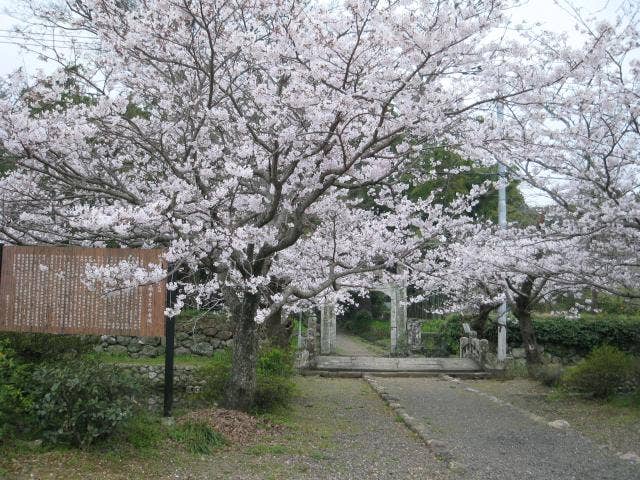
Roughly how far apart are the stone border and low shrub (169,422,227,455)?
7.82 ft

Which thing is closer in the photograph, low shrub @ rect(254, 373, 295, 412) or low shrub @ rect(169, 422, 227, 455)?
low shrub @ rect(169, 422, 227, 455)

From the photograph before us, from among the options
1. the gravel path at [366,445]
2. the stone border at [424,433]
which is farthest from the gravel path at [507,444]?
the gravel path at [366,445]

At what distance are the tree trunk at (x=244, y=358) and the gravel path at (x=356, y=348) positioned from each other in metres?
11.7

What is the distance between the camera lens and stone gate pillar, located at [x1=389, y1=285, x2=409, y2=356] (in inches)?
733

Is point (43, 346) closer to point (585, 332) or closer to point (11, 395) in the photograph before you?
point (11, 395)

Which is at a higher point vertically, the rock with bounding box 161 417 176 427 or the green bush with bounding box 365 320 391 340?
the rock with bounding box 161 417 176 427

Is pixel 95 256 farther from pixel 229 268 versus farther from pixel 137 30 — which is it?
pixel 137 30

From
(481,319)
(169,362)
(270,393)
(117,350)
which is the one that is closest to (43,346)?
(169,362)

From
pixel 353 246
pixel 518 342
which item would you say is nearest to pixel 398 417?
pixel 353 246

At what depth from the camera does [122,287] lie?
605cm

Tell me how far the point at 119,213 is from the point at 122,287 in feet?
3.55

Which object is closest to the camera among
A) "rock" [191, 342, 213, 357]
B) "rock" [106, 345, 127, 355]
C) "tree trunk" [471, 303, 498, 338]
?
"rock" [106, 345, 127, 355]

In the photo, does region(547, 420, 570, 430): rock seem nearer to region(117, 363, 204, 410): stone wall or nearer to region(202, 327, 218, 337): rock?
region(117, 363, 204, 410): stone wall

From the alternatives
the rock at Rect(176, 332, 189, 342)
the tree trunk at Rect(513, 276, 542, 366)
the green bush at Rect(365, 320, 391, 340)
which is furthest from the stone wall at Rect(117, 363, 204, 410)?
the green bush at Rect(365, 320, 391, 340)
